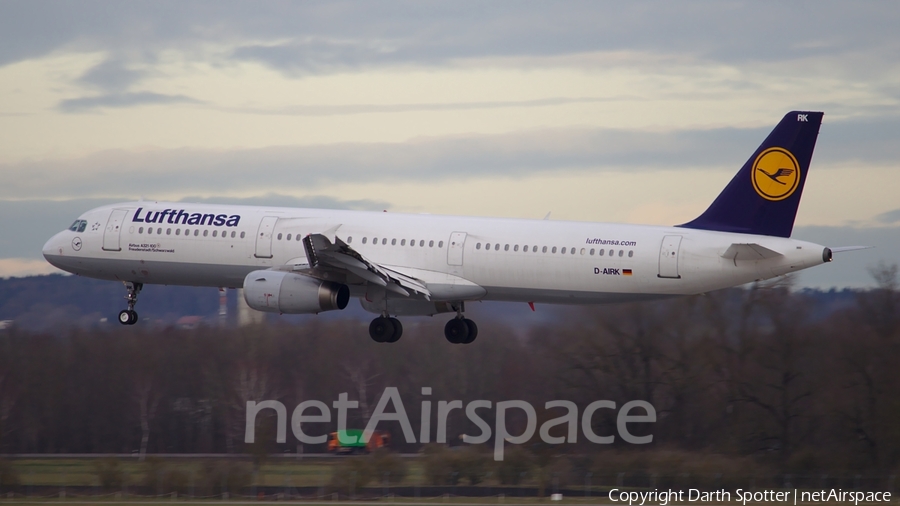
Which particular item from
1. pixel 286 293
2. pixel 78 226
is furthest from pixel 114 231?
pixel 286 293

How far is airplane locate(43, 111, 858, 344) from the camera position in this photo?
3912cm

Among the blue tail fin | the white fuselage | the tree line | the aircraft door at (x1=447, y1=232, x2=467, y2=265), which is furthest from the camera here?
the tree line

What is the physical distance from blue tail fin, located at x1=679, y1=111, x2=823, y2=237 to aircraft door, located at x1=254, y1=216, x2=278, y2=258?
15.1 meters

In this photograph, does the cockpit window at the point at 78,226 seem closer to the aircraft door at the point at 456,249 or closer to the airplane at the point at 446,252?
the airplane at the point at 446,252

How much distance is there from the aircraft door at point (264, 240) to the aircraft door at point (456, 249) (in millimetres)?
6368

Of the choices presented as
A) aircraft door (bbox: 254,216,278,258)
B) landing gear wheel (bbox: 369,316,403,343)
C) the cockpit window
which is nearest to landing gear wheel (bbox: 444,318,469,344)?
landing gear wheel (bbox: 369,316,403,343)

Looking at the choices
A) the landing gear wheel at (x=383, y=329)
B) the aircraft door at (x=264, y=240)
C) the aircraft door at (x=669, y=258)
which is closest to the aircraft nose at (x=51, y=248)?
the aircraft door at (x=264, y=240)

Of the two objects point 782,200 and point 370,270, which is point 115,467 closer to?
point 370,270

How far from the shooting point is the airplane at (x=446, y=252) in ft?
128

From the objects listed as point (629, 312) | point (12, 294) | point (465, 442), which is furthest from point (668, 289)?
point (12, 294)

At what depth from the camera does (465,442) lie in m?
59.4

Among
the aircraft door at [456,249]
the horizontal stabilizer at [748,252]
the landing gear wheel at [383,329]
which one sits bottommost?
the landing gear wheel at [383,329]

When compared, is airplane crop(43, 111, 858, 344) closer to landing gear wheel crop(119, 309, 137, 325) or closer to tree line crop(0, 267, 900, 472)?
landing gear wheel crop(119, 309, 137, 325)

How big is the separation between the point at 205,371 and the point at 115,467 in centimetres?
1608
